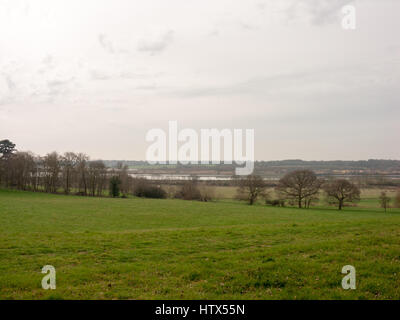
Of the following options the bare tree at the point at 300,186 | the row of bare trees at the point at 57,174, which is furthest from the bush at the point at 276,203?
the row of bare trees at the point at 57,174

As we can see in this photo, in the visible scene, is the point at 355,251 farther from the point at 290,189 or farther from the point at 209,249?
the point at 290,189

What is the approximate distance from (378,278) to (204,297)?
16.3ft

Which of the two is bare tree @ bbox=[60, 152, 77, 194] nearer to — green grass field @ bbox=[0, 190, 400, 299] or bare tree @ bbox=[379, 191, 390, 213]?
green grass field @ bbox=[0, 190, 400, 299]

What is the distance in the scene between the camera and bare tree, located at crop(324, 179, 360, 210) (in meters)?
66.1

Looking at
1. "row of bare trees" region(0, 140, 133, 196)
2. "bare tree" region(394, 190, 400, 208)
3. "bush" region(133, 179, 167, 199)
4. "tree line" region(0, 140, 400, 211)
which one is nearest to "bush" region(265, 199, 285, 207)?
"tree line" region(0, 140, 400, 211)

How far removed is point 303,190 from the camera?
228 feet

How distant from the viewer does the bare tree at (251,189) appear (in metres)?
73.3

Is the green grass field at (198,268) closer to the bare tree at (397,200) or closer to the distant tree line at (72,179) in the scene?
the bare tree at (397,200)

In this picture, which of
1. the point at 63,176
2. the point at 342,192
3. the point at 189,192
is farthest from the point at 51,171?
the point at 342,192

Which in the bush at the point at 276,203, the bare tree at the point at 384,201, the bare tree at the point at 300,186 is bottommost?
the bush at the point at 276,203

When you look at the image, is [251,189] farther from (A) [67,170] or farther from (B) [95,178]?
(A) [67,170]

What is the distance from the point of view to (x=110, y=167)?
98062mm

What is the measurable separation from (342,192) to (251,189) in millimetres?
22016
